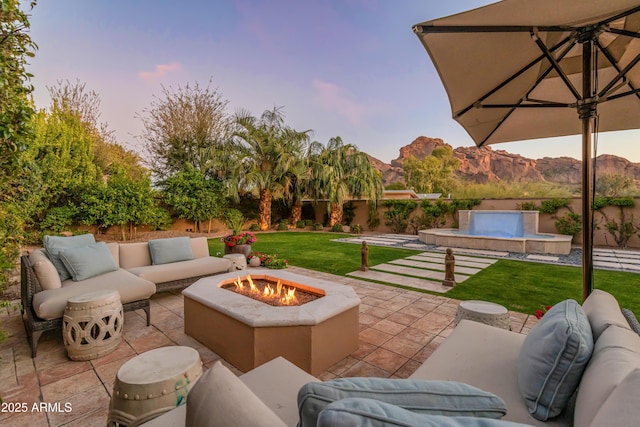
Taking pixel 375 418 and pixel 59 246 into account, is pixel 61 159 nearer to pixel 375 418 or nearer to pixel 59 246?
pixel 59 246

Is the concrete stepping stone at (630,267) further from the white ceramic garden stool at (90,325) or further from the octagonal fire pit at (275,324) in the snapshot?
the white ceramic garden stool at (90,325)

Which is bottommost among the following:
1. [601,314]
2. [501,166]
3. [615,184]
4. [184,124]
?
[601,314]

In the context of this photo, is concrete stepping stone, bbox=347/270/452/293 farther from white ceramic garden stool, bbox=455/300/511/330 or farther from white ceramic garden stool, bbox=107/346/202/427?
white ceramic garden stool, bbox=107/346/202/427

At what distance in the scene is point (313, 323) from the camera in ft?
7.23

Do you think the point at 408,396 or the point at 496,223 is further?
the point at 496,223

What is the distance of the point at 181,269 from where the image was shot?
13.2ft

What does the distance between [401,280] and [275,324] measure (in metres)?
3.36

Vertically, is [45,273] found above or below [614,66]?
below

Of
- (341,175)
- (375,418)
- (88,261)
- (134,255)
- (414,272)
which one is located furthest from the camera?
(341,175)

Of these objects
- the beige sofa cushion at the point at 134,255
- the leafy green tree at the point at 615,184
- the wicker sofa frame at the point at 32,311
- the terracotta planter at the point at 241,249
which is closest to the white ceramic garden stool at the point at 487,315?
the wicker sofa frame at the point at 32,311

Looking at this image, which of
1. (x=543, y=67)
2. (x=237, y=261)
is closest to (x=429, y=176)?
(x=237, y=261)

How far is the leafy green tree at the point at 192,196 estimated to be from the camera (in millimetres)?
11633

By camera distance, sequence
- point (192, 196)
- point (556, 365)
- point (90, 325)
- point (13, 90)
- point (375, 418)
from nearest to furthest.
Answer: point (375, 418) < point (556, 365) < point (13, 90) < point (90, 325) < point (192, 196)

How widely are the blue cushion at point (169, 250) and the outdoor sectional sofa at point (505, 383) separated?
11.3ft
